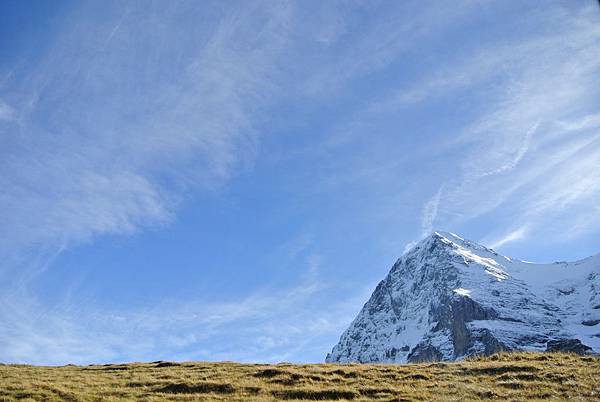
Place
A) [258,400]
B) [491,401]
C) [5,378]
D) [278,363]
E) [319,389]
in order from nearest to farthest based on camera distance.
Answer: [491,401] < [258,400] < [319,389] < [5,378] < [278,363]

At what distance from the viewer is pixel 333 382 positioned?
28172mm

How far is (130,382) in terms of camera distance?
29.0 metres

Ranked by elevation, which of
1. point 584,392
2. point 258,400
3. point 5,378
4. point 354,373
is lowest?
point 584,392

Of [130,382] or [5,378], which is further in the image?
[5,378]

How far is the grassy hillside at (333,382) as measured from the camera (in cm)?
2425

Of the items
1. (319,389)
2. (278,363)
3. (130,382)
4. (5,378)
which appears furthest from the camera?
(278,363)

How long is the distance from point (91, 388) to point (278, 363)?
1340cm

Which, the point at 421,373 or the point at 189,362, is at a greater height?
the point at 189,362

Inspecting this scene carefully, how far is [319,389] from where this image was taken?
25.9 meters

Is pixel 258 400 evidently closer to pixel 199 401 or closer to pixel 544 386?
pixel 199 401

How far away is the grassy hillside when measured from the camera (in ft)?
79.6

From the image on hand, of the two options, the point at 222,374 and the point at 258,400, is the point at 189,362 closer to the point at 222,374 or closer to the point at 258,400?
the point at 222,374

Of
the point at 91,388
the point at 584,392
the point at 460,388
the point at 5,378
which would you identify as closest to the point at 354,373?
the point at 460,388

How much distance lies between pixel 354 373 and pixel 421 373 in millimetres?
3864
